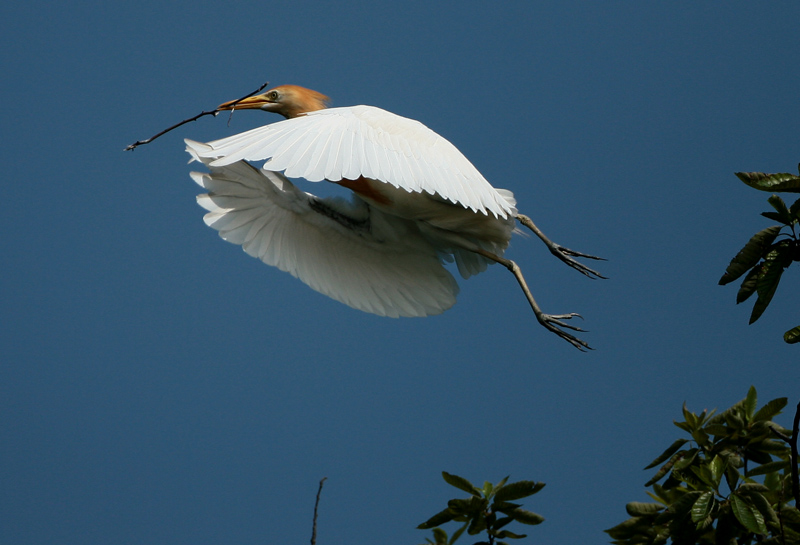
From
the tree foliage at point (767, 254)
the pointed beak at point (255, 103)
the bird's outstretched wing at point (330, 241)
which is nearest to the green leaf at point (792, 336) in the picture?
the tree foliage at point (767, 254)

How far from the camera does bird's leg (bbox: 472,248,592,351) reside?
167 inches

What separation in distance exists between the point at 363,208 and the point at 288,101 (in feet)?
3.00

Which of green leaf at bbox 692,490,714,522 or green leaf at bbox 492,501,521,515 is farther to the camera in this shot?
green leaf at bbox 492,501,521,515

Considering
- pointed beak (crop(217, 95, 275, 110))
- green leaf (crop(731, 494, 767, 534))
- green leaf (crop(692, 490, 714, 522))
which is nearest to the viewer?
green leaf (crop(731, 494, 767, 534))

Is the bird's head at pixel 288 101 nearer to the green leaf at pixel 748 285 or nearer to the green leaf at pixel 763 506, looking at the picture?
the green leaf at pixel 748 285

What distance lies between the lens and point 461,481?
9.39 feet

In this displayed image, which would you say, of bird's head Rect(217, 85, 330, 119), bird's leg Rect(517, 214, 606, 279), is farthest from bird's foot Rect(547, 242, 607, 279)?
bird's head Rect(217, 85, 330, 119)

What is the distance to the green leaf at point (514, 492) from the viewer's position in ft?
9.11

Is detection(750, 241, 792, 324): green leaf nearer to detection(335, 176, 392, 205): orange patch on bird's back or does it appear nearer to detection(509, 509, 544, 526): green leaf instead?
detection(509, 509, 544, 526): green leaf

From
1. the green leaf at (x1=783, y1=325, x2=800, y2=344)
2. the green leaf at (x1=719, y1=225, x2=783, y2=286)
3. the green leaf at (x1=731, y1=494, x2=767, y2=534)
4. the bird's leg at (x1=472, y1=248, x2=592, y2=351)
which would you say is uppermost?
the bird's leg at (x1=472, y1=248, x2=592, y2=351)

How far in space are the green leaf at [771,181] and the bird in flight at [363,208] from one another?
1291mm

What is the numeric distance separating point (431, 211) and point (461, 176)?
56 centimetres

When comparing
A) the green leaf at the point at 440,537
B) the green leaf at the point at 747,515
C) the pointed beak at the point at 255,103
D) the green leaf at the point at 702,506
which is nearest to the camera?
the green leaf at the point at 747,515

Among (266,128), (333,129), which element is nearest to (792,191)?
(333,129)
